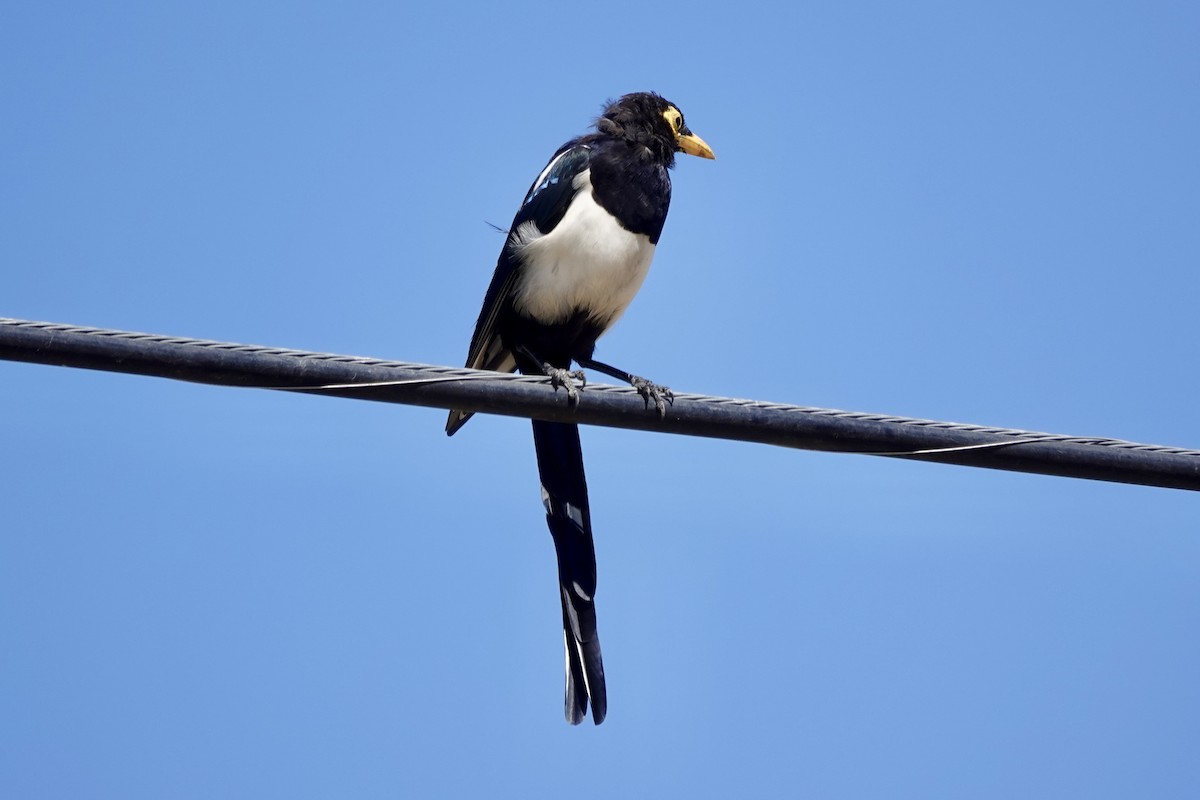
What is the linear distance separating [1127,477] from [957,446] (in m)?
0.39

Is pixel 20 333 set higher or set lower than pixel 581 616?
higher

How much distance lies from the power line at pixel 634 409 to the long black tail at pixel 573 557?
1.38 metres

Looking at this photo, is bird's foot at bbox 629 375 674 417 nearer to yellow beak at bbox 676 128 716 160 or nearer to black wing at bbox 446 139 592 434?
black wing at bbox 446 139 592 434

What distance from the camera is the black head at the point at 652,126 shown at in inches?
195

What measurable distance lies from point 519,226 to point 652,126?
71 centimetres

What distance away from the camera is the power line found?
261 centimetres

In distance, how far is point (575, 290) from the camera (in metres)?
4.56

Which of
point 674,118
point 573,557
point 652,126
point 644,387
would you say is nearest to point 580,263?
point 652,126

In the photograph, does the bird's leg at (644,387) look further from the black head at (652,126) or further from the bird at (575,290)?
the black head at (652,126)

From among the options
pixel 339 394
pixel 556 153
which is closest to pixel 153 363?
pixel 339 394

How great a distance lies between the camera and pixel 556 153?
4.93 m

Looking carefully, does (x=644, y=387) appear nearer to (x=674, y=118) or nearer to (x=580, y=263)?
(x=580, y=263)

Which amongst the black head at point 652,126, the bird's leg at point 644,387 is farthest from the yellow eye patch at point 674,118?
the bird's leg at point 644,387

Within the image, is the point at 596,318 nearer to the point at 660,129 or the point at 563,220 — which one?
the point at 563,220
